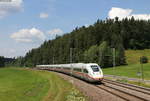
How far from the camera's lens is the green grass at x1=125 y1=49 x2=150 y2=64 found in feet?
457

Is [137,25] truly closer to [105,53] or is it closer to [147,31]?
[147,31]

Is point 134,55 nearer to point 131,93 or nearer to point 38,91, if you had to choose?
point 38,91

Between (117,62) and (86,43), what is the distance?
43.3 meters

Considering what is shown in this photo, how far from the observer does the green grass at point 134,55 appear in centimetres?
13935

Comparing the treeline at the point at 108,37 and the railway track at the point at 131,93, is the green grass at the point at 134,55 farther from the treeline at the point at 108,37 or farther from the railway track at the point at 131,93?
the railway track at the point at 131,93

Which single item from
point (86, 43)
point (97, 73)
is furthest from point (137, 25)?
point (97, 73)

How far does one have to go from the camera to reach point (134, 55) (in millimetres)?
152000

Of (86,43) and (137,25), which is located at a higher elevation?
(137,25)

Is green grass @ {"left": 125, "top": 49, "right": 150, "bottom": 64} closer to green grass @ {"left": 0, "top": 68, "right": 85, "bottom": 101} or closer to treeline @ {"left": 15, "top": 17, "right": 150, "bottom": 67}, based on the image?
treeline @ {"left": 15, "top": 17, "right": 150, "bottom": 67}

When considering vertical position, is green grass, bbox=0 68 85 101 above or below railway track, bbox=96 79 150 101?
below

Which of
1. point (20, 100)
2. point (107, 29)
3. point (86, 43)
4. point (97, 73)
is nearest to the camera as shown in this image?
point (20, 100)

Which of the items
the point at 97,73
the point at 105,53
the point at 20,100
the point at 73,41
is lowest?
the point at 20,100

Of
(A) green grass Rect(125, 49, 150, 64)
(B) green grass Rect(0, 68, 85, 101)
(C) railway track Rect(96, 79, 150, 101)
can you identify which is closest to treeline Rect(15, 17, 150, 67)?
(A) green grass Rect(125, 49, 150, 64)

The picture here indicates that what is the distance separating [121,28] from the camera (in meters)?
179
